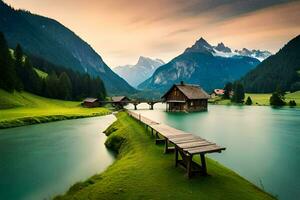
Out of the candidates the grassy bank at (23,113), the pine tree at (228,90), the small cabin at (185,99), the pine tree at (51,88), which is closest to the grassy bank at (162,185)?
the grassy bank at (23,113)

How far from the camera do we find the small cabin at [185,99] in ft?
279

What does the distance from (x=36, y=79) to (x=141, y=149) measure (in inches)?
4073

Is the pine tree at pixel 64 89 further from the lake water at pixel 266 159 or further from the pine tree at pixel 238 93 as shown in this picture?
the lake water at pixel 266 159

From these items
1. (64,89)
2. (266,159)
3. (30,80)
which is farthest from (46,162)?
(64,89)

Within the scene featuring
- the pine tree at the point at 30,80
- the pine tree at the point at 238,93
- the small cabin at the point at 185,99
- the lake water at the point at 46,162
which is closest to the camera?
the lake water at the point at 46,162

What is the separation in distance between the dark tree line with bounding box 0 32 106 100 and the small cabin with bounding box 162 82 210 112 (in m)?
53.0

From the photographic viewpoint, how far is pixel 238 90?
452ft

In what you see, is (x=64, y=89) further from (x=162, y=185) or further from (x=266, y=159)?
(x=162, y=185)

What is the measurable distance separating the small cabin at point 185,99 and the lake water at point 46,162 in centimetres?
4690

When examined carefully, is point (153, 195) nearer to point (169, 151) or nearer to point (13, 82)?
point (169, 151)

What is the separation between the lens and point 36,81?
113250mm

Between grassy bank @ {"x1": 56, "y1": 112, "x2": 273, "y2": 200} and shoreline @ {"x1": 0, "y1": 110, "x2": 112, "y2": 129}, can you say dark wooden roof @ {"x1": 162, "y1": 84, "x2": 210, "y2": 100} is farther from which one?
grassy bank @ {"x1": 56, "y1": 112, "x2": 273, "y2": 200}

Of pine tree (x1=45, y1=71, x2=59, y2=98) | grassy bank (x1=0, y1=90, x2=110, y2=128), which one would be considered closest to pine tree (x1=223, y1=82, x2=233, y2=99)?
pine tree (x1=45, y1=71, x2=59, y2=98)

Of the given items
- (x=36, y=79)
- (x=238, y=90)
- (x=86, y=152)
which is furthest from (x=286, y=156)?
(x=238, y=90)
